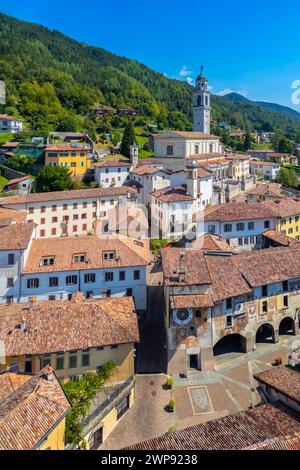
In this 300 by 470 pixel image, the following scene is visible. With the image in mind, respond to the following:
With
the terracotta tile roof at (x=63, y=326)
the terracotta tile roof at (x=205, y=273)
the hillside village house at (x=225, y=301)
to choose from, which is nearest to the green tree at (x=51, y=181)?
the hillside village house at (x=225, y=301)

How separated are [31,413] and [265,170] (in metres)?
101

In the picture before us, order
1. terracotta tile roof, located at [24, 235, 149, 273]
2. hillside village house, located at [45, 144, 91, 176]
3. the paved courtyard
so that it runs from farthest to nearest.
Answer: hillside village house, located at [45, 144, 91, 176], terracotta tile roof, located at [24, 235, 149, 273], the paved courtyard

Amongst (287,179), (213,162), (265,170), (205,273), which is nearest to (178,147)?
(213,162)

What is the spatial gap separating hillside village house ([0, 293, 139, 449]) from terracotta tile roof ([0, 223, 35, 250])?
24.7 ft

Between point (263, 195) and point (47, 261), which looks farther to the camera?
point (263, 195)

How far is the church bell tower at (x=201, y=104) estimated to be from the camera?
105375mm

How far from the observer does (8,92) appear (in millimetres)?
113500

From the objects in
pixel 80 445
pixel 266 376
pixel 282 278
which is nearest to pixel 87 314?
pixel 80 445

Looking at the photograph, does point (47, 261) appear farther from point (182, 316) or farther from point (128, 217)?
point (128, 217)

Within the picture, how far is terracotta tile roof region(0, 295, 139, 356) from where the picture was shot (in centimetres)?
2580

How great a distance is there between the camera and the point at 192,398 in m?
28.0

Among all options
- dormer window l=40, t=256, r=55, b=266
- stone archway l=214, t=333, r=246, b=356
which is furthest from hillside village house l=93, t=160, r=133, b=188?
stone archway l=214, t=333, r=246, b=356

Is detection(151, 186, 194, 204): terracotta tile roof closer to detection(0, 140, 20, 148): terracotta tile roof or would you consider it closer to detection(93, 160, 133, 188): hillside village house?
detection(93, 160, 133, 188): hillside village house

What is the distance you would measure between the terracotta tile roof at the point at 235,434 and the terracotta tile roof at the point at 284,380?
3.71 feet
